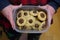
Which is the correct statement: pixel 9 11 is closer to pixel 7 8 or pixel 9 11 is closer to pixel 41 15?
pixel 7 8

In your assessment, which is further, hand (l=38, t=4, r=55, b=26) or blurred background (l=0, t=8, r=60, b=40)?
blurred background (l=0, t=8, r=60, b=40)

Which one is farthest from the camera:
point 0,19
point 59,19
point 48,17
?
point 59,19

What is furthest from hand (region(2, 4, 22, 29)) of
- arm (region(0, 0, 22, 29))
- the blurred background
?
the blurred background

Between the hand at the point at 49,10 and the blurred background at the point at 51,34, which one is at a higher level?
the hand at the point at 49,10

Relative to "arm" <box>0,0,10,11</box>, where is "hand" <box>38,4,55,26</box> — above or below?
below

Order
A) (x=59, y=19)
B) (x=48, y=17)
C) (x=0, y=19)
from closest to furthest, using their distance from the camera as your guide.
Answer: (x=48, y=17)
(x=0, y=19)
(x=59, y=19)

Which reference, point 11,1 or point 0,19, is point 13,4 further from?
point 0,19

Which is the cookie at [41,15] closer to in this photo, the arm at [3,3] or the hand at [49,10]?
the hand at [49,10]

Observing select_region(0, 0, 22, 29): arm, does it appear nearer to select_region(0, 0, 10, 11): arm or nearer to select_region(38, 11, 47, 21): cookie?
select_region(0, 0, 10, 11): arm

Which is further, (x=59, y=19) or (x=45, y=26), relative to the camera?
(x=59, y=19)

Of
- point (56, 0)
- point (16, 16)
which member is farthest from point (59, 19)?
point (16, 16)

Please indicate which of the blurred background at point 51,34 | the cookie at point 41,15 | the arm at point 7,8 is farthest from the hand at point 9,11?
the blurred background at point 51,34
